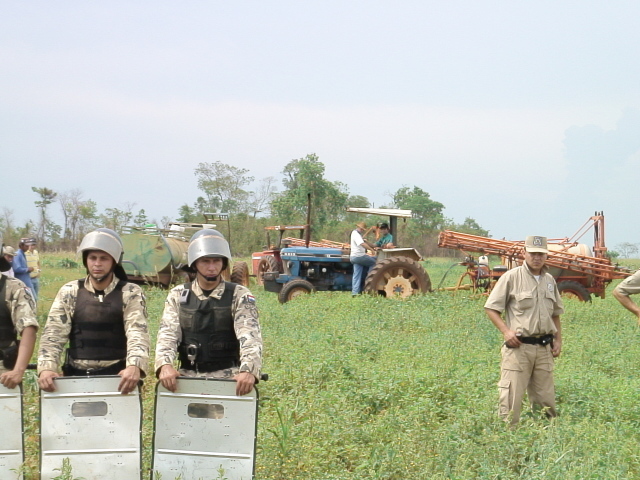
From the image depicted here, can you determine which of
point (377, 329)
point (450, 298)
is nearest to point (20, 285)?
point (377, 329)

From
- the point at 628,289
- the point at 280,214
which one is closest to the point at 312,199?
the point at 280,214

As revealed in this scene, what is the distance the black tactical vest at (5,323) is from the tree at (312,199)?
36.0m

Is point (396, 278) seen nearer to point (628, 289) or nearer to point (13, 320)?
point (628, 289)

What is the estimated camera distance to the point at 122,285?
503 centimetres

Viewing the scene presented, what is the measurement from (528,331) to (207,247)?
302 cm

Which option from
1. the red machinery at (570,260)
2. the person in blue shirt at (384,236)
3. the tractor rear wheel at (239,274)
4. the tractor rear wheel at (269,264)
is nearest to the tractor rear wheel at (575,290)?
the red machinery at (570,260)

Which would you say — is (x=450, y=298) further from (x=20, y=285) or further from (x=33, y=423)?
(x=20, y=285)

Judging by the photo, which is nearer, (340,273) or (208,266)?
(208,266)

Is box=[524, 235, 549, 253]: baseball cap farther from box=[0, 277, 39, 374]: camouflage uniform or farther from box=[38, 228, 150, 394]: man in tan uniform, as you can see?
box=[0, 277, 39, 374]: camouflage uniform

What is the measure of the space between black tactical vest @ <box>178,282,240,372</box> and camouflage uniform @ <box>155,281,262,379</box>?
0.04 meters

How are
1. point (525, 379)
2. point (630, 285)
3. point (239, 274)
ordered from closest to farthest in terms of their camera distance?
point (525, 379)
point (630, 285)
point (239, 274)

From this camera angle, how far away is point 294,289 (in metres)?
17.4

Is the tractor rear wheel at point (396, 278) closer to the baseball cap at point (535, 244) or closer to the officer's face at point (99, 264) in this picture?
the baseball cap at point (535, 244)

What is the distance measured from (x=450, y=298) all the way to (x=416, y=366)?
24.8ft
